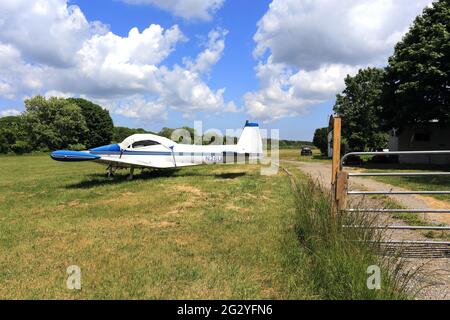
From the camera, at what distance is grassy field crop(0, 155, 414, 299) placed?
409 cm

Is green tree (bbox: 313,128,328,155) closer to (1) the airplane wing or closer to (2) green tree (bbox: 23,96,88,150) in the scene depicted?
(1) the airplane wing

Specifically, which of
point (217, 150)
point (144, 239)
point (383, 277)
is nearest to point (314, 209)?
point (383, 277)

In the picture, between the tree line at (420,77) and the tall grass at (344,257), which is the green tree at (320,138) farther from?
the tall grass at (344,257)

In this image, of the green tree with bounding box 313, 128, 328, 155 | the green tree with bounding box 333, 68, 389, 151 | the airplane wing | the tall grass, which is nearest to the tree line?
the green tree with bounding box 333, 68, 389, 151

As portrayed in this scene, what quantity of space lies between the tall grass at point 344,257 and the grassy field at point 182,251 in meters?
0.02

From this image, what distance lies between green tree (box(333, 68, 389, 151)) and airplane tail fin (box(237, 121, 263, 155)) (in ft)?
84.9

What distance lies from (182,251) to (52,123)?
6903 cm

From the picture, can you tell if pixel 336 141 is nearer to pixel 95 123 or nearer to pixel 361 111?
pixel 361 111

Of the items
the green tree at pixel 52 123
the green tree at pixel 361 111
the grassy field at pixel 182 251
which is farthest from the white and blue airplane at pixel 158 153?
the green tree at pixel 52 123

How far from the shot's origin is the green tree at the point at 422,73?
23672 millimetres

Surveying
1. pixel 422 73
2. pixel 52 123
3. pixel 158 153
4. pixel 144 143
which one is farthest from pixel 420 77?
pixel 52 123
